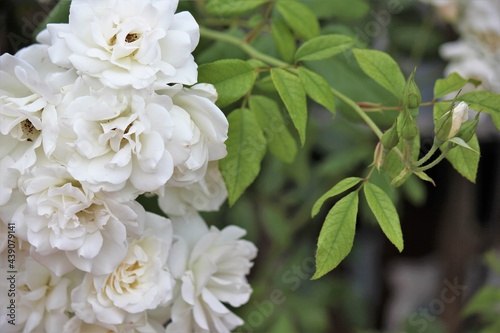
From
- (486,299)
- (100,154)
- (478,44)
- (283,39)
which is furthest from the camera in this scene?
(478,44)

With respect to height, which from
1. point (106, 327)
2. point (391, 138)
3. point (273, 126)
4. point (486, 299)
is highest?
point (391, 138)

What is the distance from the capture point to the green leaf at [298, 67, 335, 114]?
0.67 meters

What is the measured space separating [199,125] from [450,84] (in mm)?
289

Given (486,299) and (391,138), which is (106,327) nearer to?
(391,138)

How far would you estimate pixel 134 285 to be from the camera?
628mm

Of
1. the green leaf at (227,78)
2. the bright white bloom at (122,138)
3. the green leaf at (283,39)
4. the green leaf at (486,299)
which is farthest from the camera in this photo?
the green leaf at (486,299)

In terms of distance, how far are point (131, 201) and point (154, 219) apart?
0.07m

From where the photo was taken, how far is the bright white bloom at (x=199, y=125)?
1.90 feet

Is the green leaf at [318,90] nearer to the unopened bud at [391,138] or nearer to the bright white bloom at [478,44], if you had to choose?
the unopened bud at [391,138]

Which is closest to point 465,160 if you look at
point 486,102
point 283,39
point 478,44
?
point 486,102

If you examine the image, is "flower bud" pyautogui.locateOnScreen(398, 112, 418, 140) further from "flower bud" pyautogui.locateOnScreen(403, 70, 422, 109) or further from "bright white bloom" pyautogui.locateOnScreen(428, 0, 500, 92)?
"bright white bloom" pyautogui.locateOnScreen(428, 0, 500, 92)

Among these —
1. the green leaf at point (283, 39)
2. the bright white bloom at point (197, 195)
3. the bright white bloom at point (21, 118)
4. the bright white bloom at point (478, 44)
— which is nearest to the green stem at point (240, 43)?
the green leaf at point (283, 39)

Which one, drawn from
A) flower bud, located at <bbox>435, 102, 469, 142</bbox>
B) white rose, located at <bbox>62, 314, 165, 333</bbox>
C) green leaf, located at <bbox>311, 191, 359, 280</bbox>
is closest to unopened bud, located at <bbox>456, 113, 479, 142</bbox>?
flower bud, located at <bbox>435, 102, 469, 142</bbox>

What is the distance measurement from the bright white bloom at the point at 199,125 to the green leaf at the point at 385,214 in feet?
0.50
